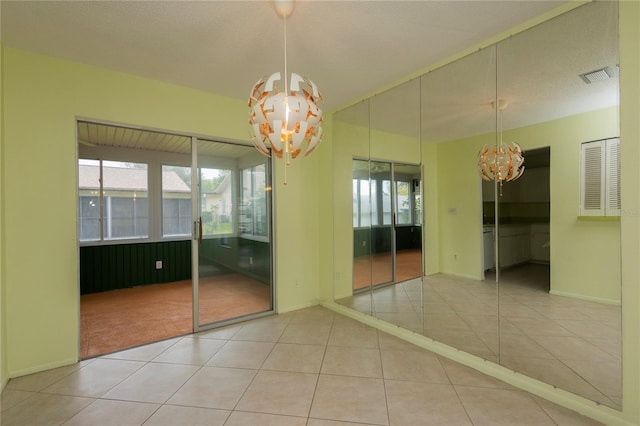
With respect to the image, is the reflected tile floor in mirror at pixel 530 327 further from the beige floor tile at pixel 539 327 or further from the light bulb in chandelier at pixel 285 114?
the light bulb in chandelier at pixel 285 114

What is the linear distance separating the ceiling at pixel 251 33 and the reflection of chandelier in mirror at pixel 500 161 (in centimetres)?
73

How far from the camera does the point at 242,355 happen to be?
2.70m

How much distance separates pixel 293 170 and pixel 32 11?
276cm

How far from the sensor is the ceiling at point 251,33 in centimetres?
200

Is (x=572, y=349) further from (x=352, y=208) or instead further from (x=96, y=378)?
(x=96, y=378)

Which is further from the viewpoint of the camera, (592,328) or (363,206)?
(363,206)

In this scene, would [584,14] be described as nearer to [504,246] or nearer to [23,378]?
[504,246]

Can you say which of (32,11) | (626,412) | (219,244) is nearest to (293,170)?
(219,244)

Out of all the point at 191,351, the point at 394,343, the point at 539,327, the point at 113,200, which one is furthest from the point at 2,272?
the point at 539,327

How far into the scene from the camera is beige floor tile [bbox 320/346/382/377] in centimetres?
238

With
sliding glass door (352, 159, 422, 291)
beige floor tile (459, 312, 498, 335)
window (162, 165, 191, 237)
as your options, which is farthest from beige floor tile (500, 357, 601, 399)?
window (162, 165, 191, 237)

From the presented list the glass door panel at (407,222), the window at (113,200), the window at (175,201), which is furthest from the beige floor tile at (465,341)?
the window at (113,200)

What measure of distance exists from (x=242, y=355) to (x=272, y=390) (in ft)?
2.22

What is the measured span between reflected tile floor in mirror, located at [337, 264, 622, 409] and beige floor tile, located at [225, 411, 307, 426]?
1.62 meters
